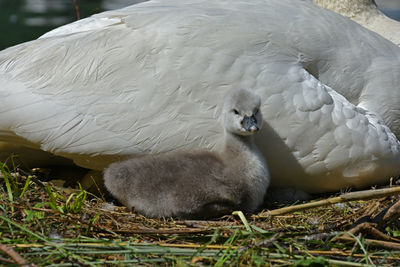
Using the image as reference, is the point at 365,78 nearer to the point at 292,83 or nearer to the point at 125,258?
the point at 292,83

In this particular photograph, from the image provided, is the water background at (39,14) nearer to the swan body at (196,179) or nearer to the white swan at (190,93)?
the white swan at (190,93)

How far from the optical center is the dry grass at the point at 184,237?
3156 millimetres

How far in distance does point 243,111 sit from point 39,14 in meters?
10.5

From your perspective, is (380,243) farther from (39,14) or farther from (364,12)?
(39,14)

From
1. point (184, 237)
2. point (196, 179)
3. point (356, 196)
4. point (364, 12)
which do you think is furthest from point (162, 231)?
point (364, 12)

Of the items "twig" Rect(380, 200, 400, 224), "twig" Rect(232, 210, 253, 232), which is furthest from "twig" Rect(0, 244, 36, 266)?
"twig" Rect(380, 200, 400, 224)

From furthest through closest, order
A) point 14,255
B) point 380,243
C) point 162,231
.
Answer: point 162,231 < point 380,243 < point 14,255

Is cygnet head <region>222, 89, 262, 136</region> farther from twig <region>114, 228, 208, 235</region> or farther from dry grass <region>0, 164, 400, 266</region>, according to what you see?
twig <region>114, 228, 208, 235</region>

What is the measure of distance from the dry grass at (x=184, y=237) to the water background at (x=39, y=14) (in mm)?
6683

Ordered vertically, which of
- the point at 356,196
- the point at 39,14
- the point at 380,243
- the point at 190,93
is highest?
the point at 190,93

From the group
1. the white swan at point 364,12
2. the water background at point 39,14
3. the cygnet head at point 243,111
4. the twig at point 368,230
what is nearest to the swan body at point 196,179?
the cygnet head at point 243,111

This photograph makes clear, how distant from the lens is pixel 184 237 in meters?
3.46

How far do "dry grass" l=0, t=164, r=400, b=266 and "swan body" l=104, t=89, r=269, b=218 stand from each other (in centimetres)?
9

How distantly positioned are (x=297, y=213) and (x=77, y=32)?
1.71m
